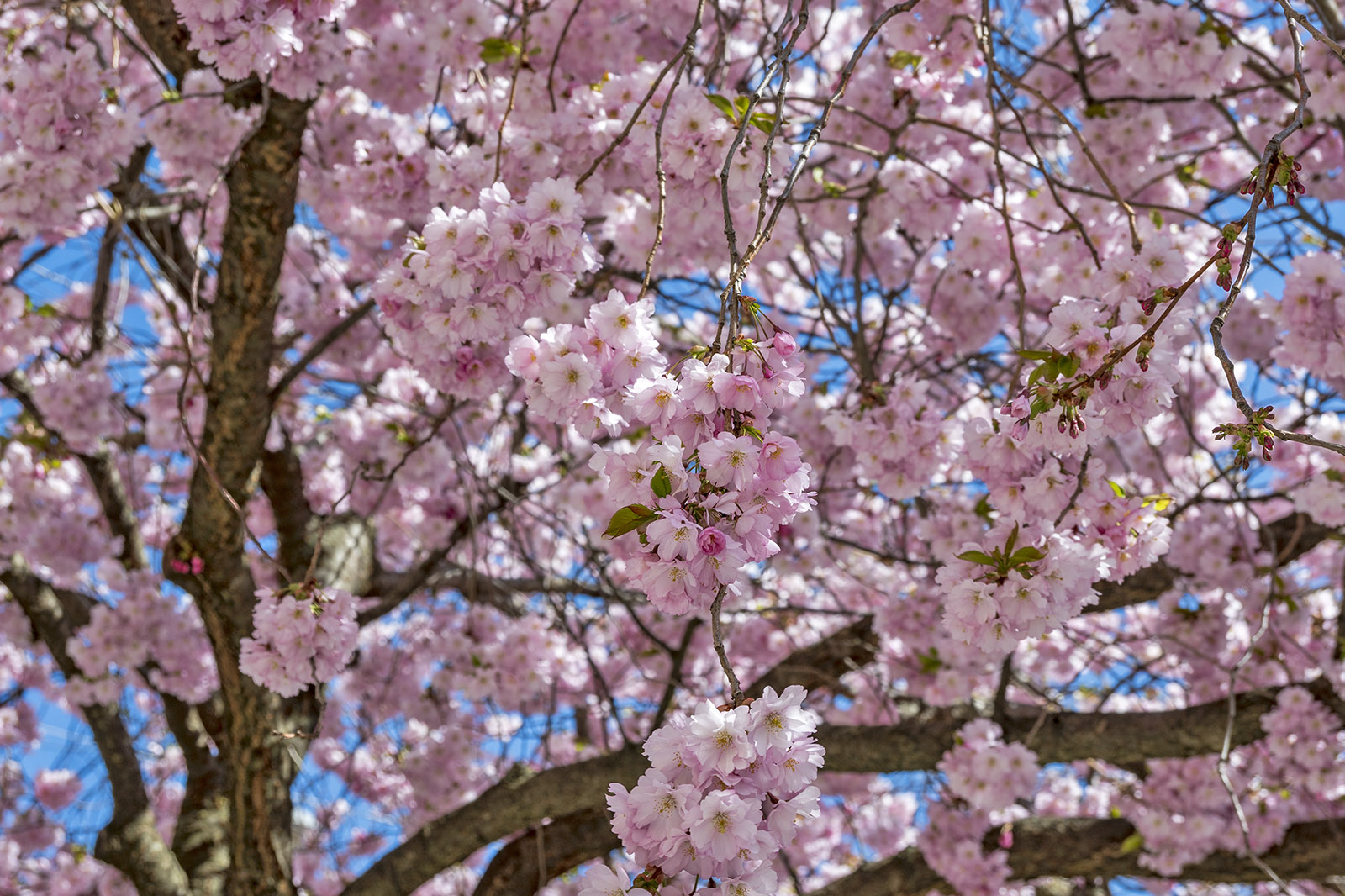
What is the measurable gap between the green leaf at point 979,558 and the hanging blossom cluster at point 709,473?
0.52 m

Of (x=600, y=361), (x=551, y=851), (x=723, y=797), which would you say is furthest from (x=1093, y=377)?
(x=551, y=851)

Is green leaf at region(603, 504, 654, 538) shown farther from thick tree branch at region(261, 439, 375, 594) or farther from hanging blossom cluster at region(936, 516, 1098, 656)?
thick tree branch at region(261, 439, 375, 594)

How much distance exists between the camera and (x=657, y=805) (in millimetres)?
1053

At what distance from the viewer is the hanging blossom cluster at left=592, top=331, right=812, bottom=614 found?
107 cm

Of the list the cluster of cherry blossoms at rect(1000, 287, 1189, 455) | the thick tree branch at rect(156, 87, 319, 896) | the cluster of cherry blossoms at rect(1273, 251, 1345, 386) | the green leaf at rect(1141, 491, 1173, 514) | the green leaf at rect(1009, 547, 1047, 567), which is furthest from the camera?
the thick tree branch at rect(156, 87, 319, 896)

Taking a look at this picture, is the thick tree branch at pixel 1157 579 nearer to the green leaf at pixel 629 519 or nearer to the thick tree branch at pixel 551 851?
the thick tree branch at pixel 551 851

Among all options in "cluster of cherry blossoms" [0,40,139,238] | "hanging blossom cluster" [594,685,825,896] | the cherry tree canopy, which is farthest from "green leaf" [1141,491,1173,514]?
"cluster of cherry blossoms" [0,40,139,238]

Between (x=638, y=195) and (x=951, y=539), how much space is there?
122cm

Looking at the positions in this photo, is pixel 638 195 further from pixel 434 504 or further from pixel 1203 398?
pixel 1203 398

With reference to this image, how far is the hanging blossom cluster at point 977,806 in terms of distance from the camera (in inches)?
123

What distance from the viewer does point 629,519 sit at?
1087mm

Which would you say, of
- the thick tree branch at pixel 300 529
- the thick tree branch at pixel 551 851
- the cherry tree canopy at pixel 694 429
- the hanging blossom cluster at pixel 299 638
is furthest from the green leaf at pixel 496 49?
the thick tree branch at pixel 551 851

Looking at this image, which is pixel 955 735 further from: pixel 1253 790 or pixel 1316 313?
pixel 1316 313

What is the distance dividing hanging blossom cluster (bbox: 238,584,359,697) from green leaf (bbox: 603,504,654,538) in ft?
3.33
